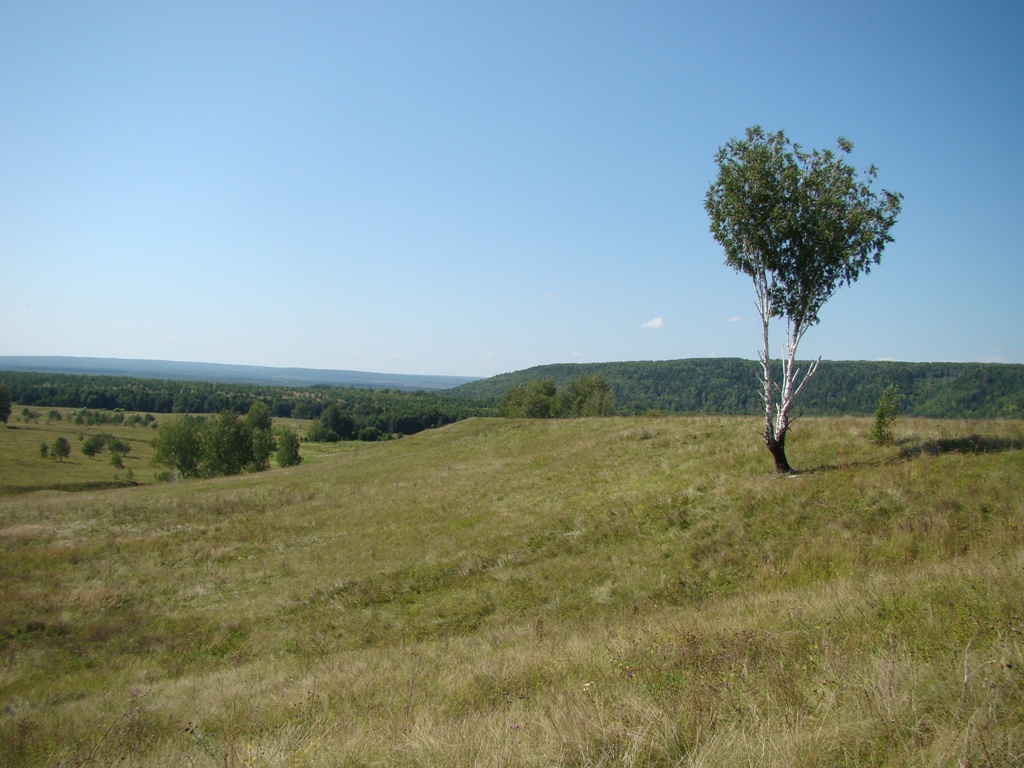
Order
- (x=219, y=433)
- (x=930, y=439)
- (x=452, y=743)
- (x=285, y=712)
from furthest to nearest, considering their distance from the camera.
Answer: (x=219, y=433), (x=930, y=439), (x=285, y=712), (x=452, y=743)

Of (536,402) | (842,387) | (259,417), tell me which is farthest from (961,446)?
Result: (259,417)

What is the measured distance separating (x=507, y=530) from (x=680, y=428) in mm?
13866

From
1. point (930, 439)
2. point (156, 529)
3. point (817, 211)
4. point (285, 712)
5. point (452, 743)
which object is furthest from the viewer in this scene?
point (156, 529)

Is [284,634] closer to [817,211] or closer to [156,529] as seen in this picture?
[156,529]

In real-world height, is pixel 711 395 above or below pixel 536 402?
above

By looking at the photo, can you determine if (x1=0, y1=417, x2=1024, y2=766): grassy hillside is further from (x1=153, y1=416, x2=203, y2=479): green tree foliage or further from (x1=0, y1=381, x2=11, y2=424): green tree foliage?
(x1=0, y1=381, x2=11, y2=424): green tree foliage

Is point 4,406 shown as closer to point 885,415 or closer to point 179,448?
point 179,448

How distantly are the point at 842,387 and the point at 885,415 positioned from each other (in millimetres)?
69779

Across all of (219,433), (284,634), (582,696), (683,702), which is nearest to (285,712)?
(582,696)

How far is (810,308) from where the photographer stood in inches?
665

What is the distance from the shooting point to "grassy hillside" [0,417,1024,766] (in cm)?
445

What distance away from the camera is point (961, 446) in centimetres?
1614

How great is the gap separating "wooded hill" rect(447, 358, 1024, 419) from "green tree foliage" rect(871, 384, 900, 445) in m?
3.20

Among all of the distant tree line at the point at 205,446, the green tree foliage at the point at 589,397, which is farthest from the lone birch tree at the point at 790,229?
the distant tree line at the point at 205,446
